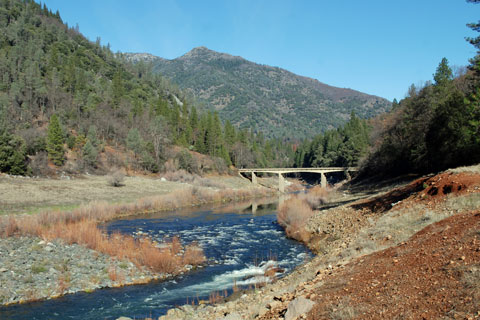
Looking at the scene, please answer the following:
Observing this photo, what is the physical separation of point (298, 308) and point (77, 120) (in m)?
87.9

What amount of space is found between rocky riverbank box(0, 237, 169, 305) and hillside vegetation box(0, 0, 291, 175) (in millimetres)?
34362

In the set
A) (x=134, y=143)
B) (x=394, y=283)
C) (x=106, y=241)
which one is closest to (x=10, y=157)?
(x=134, y=143)

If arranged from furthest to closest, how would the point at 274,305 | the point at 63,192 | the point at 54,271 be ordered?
the point at 63,192
the point at 54,271
the point at 274,305

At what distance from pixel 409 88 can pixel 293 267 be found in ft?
231

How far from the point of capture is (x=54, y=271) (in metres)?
16.5

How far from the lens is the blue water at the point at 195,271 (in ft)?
44.5

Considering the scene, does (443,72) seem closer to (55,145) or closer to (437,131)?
(437,131)

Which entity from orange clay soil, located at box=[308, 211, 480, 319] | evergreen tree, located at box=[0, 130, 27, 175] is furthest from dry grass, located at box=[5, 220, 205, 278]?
evergreen tree, located at box=[0, 130, 27, 175]

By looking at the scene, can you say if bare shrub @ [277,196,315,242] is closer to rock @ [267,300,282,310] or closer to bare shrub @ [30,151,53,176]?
rock @ [267,300,282,310]

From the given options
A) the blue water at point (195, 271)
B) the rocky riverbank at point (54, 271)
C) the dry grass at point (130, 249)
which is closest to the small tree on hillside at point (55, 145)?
the blue water at point (195, 271)

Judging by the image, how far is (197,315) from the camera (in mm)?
12125

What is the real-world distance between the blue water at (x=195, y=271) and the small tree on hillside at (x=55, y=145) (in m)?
33.6

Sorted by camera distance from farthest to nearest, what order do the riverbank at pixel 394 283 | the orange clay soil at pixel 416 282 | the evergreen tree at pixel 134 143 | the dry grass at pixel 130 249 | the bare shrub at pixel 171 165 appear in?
1. the evergreen tree at pixel 134 143
2. the bare shrub at pixel 171 165
3. the dry grass at pixel 130 249
4. the riverbank at pixel 394 283
5. the orange clay soil at pixel 416 282

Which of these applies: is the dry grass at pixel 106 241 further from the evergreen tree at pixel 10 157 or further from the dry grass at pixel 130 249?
the evergreen tree at pixel 10 157
